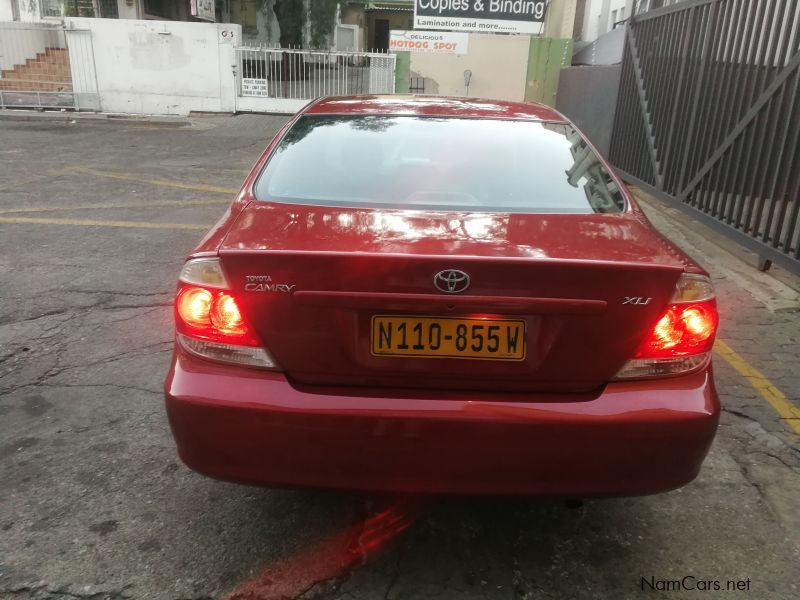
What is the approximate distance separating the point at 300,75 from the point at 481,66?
4.76 metres

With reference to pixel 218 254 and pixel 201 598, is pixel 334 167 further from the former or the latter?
pixel 201 598

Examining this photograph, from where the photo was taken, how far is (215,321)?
2.12 meters

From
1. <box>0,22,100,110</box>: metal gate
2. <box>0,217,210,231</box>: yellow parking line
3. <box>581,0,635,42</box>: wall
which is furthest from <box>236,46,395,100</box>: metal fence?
<box>0,217,210,231</box>: yellow parking line

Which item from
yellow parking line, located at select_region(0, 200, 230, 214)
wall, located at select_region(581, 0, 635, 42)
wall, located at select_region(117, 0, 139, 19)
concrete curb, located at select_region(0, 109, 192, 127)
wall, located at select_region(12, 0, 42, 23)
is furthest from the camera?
wall, located at select_region(117, 0, 139, 19)

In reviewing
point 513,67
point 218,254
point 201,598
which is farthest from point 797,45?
point 513,67

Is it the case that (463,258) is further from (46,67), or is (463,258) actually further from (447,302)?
(46,67)

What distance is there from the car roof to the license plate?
1565 mm

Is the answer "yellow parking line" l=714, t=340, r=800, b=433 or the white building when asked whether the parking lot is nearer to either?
"yellow parking line" l=714, t=340, r=800, b=433

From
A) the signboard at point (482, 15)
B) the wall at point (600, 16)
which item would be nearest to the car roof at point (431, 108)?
the signboard at point (482, 15)

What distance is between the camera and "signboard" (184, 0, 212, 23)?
1783 centimetres

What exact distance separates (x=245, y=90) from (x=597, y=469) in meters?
17.3

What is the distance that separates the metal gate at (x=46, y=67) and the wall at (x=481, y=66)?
8.51 m

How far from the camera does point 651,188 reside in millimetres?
8547

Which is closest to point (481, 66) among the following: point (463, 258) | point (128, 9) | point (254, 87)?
point (254, 87)
